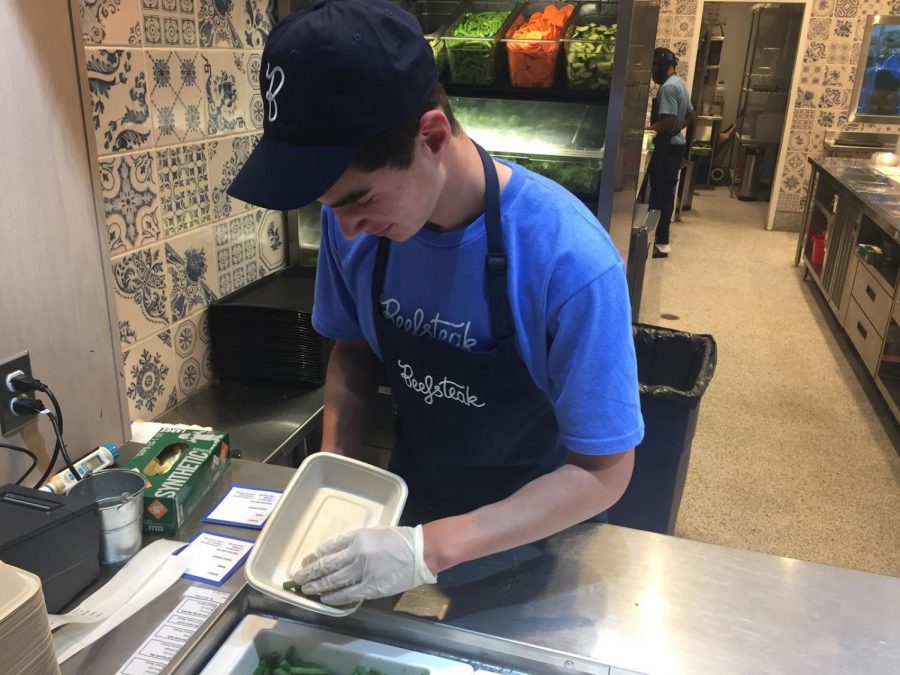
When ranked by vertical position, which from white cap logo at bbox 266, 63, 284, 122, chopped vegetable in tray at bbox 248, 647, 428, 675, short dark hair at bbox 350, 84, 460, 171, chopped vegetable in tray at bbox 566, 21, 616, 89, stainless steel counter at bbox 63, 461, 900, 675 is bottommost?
chopped vegetable in tray at bbox 248, 647, 428, 675

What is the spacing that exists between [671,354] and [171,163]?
69.1 inches

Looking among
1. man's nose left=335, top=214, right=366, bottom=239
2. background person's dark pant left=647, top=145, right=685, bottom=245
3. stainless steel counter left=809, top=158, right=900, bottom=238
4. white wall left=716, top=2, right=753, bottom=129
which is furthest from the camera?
white wall left=716, top=2, right=753, bottom=129

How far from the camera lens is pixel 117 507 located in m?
1.07

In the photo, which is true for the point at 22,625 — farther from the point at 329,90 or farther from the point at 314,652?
the point at 329,90

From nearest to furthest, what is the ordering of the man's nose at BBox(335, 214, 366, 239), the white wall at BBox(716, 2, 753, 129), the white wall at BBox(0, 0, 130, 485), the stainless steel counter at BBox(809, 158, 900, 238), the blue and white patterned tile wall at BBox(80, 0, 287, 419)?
the man's nose at BBox(335, 214, 366, 239) < the white wall at BBox(0, 0, 130, 485) < the blue and white patterned tile wall at BBox(80, 0, 287, 419) < the stainless steel counter at BBox(809, 158, 900, 238) < the white wall at BBox(716, 2, 753, 129)

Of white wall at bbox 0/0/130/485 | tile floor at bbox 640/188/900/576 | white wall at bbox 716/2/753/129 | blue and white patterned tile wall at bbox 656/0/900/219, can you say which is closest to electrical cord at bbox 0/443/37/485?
white wall at bbox 0/0/130/485

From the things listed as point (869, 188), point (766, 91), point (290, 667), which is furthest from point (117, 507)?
point (766, 91)

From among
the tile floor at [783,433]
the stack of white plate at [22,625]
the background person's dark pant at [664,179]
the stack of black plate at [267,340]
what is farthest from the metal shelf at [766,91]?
the stack of white plate at [22,625]

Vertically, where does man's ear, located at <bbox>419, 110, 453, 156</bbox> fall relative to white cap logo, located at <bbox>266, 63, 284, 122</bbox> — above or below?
below

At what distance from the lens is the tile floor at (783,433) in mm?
2717

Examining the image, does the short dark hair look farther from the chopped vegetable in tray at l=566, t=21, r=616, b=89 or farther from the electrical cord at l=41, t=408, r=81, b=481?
the chopped vegetable in tray at l=566, t=21, r=616, b=89

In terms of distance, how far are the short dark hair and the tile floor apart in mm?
2202

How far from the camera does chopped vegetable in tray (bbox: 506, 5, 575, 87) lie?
2.29 meters

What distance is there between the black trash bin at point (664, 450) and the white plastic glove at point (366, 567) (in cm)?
129
